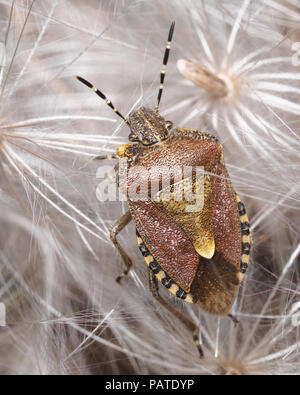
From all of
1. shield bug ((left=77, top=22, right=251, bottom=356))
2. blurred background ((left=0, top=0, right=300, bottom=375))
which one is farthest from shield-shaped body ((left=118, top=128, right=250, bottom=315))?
blurred background ((left=0, top=0, right=300, bottom=375))

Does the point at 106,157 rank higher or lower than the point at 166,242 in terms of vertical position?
higher

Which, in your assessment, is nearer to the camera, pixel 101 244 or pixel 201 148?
pixel 201 148

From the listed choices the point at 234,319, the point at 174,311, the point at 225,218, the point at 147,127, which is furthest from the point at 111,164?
the point at 234,319

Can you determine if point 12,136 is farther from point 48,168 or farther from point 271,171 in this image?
point 271,171

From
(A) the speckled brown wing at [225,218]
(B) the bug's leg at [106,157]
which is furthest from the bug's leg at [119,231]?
(A) the speckled brown wing at [225,218]

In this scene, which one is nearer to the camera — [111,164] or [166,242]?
[166,242]

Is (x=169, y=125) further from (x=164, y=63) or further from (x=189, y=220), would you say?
(x=189, y=220)
